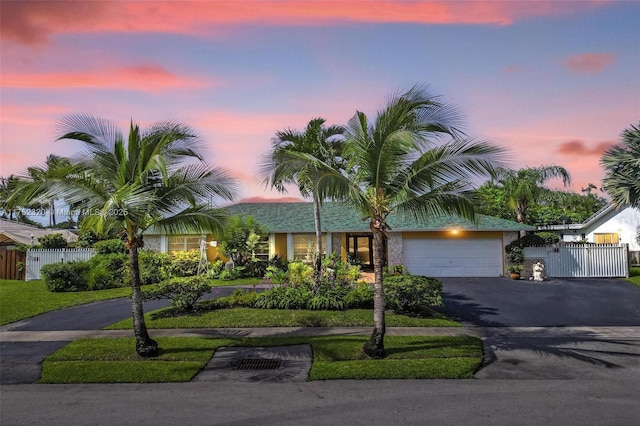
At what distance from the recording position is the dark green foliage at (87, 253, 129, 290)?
19.3 metres

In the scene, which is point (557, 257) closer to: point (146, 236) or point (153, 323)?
point (153, 323)

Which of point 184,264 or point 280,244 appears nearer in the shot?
point 184,264

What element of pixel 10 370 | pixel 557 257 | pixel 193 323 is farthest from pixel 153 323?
pixel 557 257

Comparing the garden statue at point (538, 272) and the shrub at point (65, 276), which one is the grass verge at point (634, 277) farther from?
the shrub at point (65, 276)

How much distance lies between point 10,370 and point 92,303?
748cm

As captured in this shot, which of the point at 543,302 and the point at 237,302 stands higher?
the point at 237,302

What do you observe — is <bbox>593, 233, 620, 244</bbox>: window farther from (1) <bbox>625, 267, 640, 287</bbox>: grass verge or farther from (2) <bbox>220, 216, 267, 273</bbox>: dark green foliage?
(2) <bbox>220, 216, 267, 273</bbox>: dark green foliage

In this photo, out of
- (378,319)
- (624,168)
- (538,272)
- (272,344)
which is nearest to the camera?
(378,319)

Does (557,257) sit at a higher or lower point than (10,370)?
higher

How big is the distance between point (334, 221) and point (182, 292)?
41.5ft

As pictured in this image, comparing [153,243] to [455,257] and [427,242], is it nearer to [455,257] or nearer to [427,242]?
[427,242]

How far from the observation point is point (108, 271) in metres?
20.0

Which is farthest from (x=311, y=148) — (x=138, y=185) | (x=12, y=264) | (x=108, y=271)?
(x=12, y=264)

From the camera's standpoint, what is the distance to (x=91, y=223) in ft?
27.0
